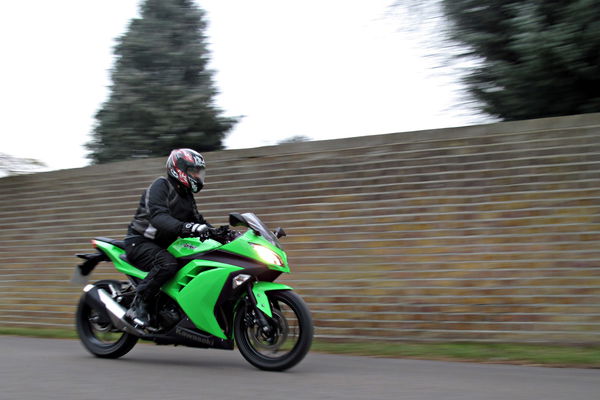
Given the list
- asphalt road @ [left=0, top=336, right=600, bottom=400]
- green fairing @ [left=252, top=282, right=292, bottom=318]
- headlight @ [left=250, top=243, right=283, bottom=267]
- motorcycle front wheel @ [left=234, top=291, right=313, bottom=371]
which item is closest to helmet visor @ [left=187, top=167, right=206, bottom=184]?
headlight @ [left=250, top=243, right=283, bottom=267]

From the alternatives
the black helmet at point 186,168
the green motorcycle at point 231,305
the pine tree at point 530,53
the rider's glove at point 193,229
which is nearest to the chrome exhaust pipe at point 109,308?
the green motorcycle at point 231,305

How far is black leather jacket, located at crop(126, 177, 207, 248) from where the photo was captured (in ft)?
20.6

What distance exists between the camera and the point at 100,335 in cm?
711

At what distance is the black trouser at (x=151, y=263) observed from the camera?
6305 mm

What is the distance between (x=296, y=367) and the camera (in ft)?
20.0

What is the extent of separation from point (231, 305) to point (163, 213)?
106cm

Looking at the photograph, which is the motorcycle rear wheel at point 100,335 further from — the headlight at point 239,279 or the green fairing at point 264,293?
the green fairing at point 264,293

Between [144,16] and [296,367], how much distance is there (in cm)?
1268

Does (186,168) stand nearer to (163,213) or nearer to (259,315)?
(163,213)

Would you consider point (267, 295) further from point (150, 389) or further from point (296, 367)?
point (150, 389)

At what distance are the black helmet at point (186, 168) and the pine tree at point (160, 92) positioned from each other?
29.1 ft

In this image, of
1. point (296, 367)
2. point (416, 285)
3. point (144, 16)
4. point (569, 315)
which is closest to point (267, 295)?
point (296, 367)

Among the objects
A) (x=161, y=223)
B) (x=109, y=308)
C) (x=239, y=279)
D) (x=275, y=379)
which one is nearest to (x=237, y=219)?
(x=239, y=279)

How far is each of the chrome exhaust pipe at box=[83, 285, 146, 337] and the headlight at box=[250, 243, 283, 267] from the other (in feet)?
4.95
